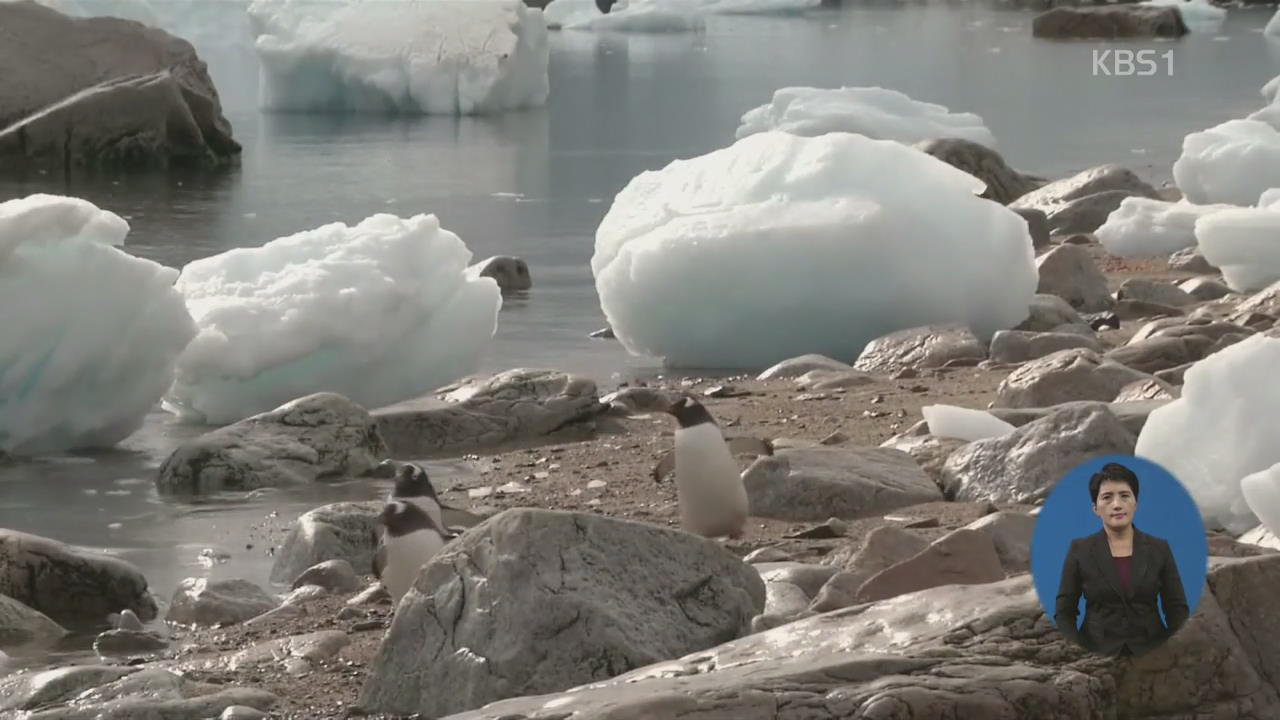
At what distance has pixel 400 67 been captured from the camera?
3231cm

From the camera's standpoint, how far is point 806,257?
10.9m

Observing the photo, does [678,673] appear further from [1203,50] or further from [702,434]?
[1203,50]

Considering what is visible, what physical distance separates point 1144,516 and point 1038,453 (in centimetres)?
408

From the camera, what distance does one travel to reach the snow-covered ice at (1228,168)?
1548 centimetres

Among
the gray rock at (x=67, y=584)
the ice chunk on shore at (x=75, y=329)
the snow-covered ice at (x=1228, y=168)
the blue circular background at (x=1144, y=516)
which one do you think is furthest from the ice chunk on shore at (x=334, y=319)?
the blue circular background at (x=1144, y=516)

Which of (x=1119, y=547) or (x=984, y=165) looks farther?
(x=984, y=165)

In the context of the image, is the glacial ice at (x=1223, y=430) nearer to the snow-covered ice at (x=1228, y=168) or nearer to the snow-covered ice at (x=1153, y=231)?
the snow-covered ice at (x=1153, y=231)

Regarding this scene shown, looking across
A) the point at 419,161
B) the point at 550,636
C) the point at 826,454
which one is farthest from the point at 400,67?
the point at 550,636

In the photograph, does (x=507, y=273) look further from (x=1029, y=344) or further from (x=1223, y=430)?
(x=1223, y=430)

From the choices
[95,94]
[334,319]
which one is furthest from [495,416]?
[95,94]

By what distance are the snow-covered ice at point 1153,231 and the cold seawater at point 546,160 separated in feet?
13.8

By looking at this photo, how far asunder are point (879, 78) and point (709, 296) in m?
28.9

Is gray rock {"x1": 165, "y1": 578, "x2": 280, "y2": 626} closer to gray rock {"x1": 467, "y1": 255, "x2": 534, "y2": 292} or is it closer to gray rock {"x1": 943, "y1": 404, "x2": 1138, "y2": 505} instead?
gray rock {"x1": 943, "y1": 404, "x2": 1138, "y2": 505}

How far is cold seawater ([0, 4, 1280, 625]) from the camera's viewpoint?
8.59 meters
